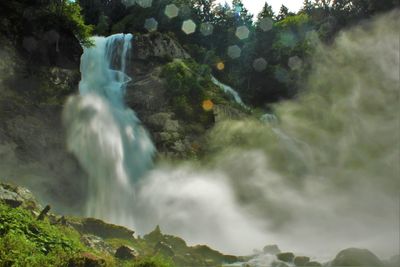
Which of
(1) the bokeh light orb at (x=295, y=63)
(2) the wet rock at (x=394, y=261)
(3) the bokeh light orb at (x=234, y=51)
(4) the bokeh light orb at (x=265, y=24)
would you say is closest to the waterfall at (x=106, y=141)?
(2) the wet rock at (x=394, y=261)

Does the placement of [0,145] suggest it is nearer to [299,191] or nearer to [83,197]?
[83,197]

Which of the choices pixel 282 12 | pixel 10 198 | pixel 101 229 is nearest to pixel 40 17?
pixel 101 229

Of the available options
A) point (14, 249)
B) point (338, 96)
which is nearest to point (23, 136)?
point (14, 249)

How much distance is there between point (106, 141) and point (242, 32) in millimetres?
45052

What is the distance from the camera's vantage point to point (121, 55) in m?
42.1

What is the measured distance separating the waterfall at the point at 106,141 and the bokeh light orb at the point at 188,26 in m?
26.6

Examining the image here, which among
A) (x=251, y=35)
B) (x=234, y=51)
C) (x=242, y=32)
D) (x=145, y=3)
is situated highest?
(x=242, y=32)

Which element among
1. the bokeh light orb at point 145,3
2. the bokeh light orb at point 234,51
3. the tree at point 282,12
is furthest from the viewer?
the tree at point 282,12

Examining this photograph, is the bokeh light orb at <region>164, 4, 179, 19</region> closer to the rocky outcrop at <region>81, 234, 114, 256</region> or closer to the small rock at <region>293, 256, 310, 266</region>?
the small rock at <region>293, 256, 310, 266</region>

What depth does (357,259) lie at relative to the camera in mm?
17578

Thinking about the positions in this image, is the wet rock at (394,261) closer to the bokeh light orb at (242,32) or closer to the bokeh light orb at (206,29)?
the bokeh light orb at (206,29)

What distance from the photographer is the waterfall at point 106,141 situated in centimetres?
2623

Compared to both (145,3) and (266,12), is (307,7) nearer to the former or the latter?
(266,12)

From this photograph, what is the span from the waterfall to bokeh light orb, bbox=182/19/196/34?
26.6 meters
